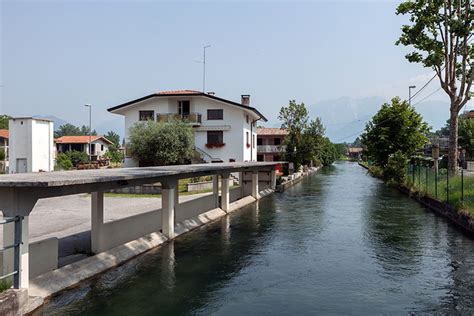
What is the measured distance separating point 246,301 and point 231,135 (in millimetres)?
33603

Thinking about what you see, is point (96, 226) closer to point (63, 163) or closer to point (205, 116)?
point (205, 116)

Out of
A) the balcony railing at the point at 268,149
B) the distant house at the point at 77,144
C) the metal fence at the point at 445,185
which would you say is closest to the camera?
the metal fence at the point at 445,185

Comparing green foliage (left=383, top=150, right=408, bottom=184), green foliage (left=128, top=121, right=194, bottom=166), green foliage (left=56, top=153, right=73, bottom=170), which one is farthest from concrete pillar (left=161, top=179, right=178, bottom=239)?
green foliage (left=56, top=153, right=73, bottom=170)

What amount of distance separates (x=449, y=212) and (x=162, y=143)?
23.4 m

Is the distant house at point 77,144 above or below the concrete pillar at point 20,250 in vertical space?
above

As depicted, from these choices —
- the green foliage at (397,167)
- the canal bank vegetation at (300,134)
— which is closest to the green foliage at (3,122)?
the canal bank vegetation at (300,134)

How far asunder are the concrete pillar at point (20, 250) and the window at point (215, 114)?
35.3 m

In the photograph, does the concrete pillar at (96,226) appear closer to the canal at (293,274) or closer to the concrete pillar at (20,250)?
the canal at (293,274)

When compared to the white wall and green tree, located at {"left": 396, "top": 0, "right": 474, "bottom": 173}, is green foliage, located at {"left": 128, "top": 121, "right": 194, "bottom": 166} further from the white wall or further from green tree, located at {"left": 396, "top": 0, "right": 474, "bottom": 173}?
green tree, located at {"left": 396, "top": 0, "right": 474, "bottom": 173}

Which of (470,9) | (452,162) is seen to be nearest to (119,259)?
(452,162)

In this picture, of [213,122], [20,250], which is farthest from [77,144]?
[20,250]

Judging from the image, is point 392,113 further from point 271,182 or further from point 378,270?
point 378,270

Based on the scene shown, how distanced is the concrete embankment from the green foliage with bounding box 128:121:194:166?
19.1 metres

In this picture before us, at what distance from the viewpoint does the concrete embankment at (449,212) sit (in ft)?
61.3
